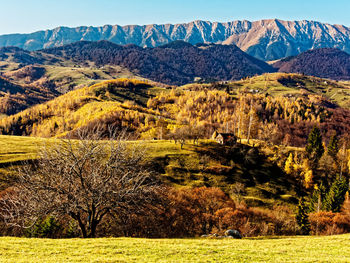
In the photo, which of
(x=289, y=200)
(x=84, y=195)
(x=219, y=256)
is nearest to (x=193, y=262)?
(x=219, y=256)

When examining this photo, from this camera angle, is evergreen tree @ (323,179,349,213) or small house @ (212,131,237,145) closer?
evergreen tree @ (323,179,349,213)

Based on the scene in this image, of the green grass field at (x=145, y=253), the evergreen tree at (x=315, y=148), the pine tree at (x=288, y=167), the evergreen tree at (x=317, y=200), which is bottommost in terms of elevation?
the evergreen tree at (x=317, y=200)

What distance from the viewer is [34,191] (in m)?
29.5

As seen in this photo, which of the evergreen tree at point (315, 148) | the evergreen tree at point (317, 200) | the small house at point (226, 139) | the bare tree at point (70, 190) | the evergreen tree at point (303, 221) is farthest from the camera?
the small house at point (226, 139)

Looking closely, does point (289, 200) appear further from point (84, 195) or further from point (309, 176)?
point (84, 195)

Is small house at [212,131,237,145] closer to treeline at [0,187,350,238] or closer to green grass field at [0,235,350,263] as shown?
treeline at [0,187,350,238]

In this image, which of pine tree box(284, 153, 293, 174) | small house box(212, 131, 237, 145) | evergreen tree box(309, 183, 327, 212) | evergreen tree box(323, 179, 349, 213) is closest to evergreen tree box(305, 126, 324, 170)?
pine tree box(284, 153, 293, 174)

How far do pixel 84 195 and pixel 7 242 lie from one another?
28.6 ft

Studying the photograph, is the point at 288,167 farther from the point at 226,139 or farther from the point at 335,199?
the point at 226,139

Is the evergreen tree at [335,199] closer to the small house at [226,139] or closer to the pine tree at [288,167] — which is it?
the pine tree at [288,167]

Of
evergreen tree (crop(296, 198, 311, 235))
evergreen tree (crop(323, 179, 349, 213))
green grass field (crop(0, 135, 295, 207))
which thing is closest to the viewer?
evergreen tree (crop(296, 198, 311, 235))

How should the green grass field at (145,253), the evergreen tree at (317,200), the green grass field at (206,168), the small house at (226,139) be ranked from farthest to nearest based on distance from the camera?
the small house at (226,139) < the green grass field at (206,168) < the evergreen tree at (317,200) < the green grass field at (145,253)

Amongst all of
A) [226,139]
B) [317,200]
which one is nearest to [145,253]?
[317,200]

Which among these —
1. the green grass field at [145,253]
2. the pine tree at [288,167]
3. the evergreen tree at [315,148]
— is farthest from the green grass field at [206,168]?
the green grass field at [145,253]
